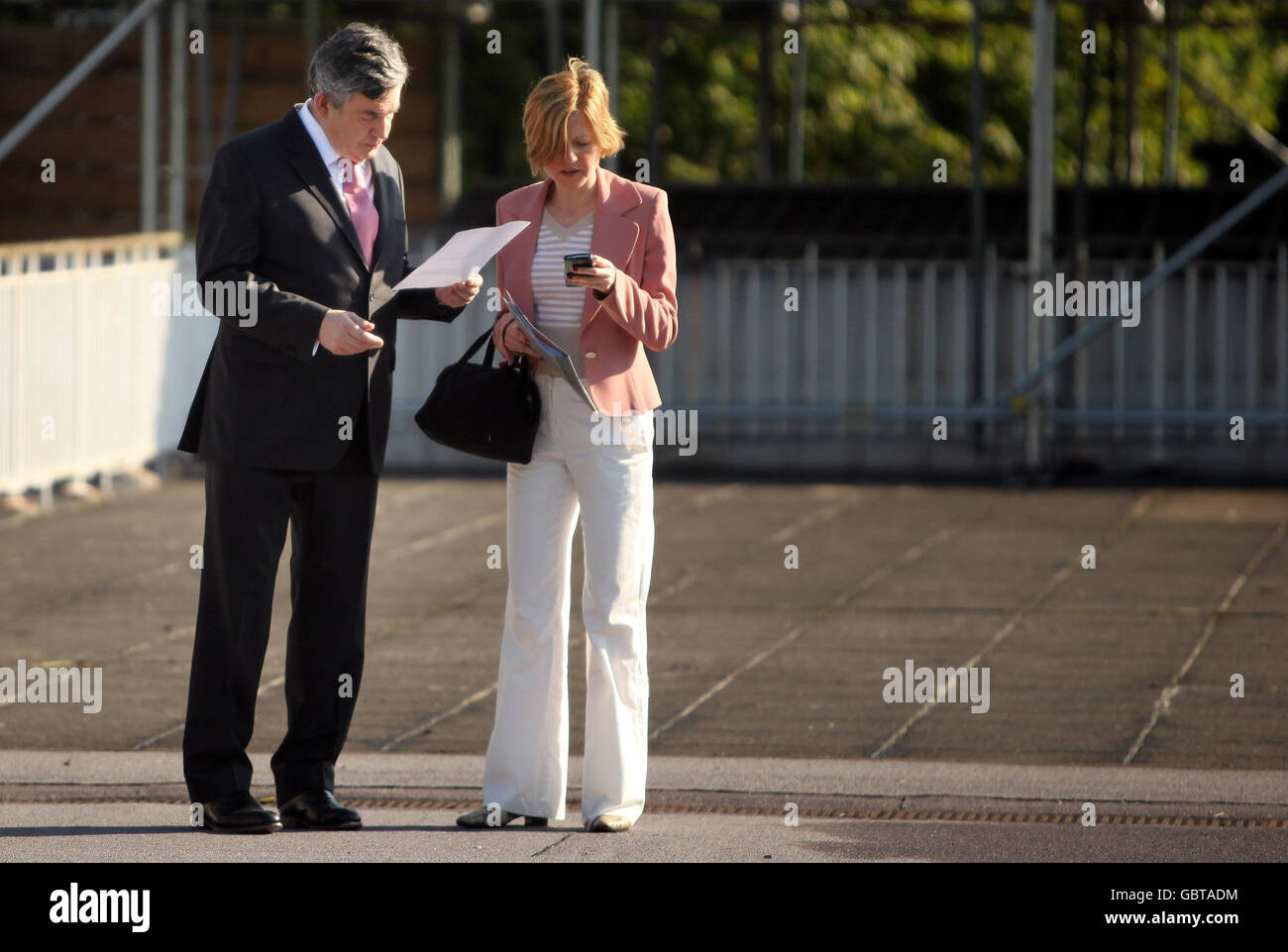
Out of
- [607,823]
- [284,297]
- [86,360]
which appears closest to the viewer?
Result: [284,297]

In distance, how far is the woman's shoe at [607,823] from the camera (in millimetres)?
5566

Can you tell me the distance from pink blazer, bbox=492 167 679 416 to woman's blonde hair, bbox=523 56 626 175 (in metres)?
0.15

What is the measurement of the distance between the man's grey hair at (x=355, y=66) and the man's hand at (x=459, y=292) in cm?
50

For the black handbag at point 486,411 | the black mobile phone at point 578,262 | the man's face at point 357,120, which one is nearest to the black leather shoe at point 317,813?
the black handbag at point 486,411

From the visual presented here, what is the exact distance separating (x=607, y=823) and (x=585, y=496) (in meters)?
0.81

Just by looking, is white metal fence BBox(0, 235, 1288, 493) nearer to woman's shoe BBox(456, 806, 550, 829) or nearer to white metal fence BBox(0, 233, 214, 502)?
white metal fence BBox(0, 233, 214, 502)

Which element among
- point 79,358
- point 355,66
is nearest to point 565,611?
point 355,66

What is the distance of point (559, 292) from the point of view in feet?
18.3

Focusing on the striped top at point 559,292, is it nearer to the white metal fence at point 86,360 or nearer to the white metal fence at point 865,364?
the white metal fence at point 86,360

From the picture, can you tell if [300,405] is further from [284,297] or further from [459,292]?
[459,292]

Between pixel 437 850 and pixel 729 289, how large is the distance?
978 cm

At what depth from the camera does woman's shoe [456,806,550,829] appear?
5641 millimetres

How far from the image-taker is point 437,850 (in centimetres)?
537

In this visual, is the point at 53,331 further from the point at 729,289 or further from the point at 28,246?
the point at 729,289
